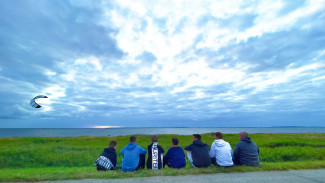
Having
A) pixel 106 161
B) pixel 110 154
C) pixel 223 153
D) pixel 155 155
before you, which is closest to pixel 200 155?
pixel 223 153

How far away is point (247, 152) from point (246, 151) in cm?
6

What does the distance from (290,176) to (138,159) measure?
553cm

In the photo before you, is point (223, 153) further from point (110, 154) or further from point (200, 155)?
point (110, 154)

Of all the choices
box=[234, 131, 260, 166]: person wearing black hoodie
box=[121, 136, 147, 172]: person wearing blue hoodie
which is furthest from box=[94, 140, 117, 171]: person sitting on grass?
box=[234, 131, 260, 166]: person wearing black hoodie

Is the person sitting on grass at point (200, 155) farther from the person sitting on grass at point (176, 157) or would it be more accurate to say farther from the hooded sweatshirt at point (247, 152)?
the hooded sweatshirt at point (247, 152)

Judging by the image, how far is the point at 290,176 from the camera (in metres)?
6.64

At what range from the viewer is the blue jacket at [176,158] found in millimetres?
7652

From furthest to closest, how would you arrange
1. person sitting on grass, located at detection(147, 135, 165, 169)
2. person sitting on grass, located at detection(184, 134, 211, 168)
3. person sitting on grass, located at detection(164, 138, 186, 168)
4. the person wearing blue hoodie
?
person sitting on grass, located at detection(164, 138, 186, 168)
person sitting on grass, located at detection(184, 134, 211, 168)
person sitting on grass, located at detection(147, 135, 165, 169)
the person wearing blue hoodie

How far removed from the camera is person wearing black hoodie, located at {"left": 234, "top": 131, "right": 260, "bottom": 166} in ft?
24.7

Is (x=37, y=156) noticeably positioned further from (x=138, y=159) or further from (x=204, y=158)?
(x=204, y=158)

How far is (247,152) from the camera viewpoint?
25.0 ft

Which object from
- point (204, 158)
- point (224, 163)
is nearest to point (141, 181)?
point (204, 158)

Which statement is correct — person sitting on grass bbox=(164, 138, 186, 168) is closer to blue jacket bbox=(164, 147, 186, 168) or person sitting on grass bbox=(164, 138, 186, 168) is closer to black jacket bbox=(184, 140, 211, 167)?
blue jacket bbox=(164, 147, 186, 168)

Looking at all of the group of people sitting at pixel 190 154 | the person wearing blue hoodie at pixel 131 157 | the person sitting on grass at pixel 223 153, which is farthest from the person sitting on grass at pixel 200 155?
the person wearing blue hoodie at pixel 131 157
